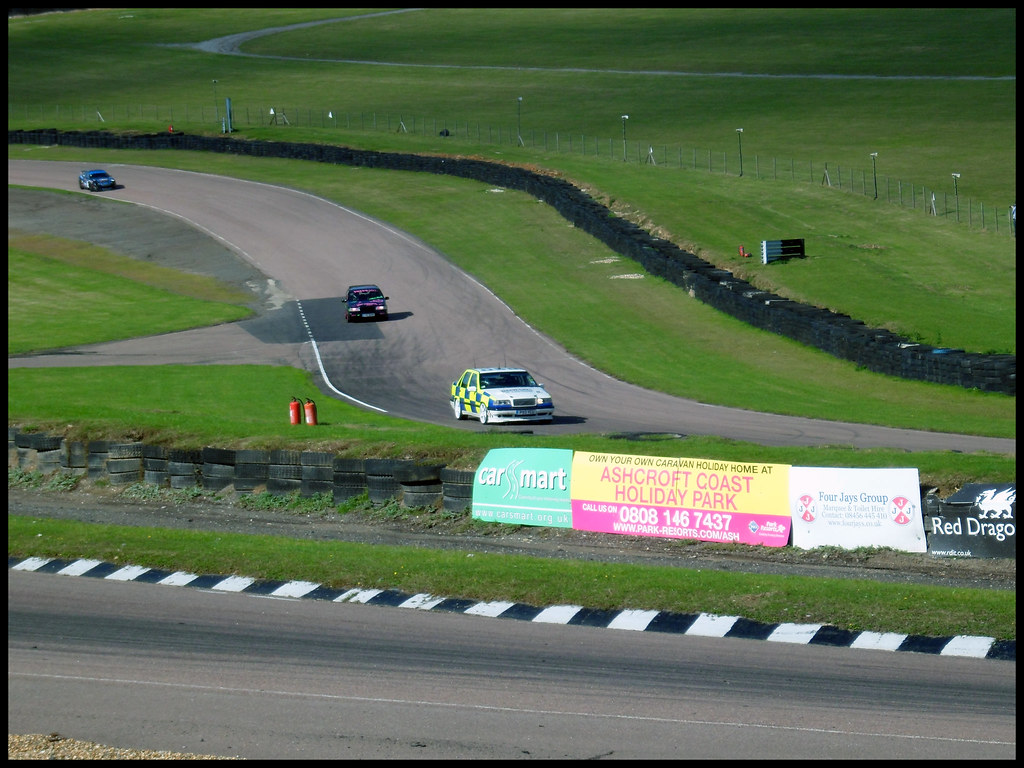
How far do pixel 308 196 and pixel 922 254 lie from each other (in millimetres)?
35864

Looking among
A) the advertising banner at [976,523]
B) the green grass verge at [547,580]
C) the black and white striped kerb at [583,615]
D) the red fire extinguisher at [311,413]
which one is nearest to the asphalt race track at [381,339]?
the red fire extinguisher at [311,413]

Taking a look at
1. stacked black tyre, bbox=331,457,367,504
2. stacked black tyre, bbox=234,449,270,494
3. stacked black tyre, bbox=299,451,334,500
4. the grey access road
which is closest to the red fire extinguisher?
stacked black tyre, bbox=234,449,270,494

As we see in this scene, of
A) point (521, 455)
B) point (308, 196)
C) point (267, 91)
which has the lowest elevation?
point (521, 455)

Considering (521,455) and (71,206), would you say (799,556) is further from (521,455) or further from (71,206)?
(71,206)

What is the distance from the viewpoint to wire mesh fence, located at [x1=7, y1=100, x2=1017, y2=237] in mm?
64438

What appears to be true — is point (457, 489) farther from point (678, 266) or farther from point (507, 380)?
point (678, 266)

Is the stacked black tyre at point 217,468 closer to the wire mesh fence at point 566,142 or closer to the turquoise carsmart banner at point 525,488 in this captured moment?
the turquoise carsmart banner at point 525,488

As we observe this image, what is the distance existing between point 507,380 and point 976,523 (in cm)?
1650

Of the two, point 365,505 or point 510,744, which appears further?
point 365,505

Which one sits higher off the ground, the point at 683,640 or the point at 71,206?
the point at 71,206

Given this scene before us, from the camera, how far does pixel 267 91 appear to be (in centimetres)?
11538

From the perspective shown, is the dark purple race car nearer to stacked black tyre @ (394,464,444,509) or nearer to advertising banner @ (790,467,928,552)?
stacked black tyre @ (394,464,444,509)

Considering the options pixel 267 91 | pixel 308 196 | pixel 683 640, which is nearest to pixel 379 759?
pixel 683 640

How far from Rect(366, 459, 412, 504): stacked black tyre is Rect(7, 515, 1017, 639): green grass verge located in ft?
7.36
